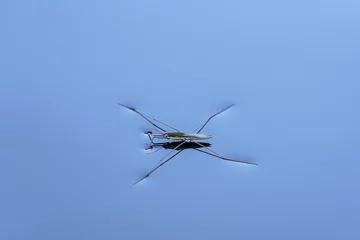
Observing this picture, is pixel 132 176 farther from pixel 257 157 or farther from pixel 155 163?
pixel 257 157

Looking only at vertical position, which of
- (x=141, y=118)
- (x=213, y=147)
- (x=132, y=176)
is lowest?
(x=132, y=176)

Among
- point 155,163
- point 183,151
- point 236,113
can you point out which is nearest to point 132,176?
point 155,163

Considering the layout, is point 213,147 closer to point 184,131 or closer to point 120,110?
point 184,131

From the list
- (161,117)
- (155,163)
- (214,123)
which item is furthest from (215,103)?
(155,163)

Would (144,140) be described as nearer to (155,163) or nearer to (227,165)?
(155,163)

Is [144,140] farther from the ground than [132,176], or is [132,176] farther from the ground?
[144,140]

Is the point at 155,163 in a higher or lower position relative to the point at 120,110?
lower

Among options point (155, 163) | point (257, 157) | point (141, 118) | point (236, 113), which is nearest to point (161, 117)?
point (141, 118)

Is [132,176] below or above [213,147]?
below
